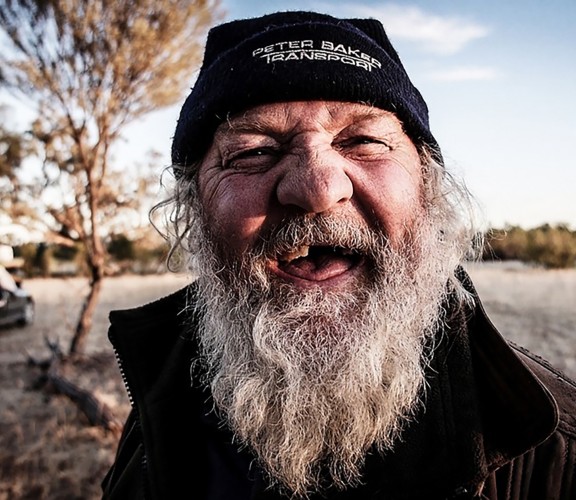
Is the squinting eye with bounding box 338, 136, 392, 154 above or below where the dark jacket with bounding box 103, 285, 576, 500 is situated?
above

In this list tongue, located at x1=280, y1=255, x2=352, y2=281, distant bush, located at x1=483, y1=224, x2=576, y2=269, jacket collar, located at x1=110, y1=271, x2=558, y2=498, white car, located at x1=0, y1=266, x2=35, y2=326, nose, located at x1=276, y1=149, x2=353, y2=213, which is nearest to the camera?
jacket collar, located at x1=110, y1=271, x2=558, y2=498

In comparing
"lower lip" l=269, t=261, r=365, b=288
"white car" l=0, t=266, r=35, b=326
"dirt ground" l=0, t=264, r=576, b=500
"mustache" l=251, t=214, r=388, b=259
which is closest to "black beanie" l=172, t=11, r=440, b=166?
"mustache" l=251, t=214, r=388, b=259

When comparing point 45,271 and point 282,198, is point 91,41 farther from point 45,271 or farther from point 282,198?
point 45,271

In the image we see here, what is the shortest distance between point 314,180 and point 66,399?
562cm

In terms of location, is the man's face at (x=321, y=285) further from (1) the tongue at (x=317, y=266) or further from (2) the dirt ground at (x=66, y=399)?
(2) the dirt ground at (x=66, y=399)

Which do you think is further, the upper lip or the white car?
the white car

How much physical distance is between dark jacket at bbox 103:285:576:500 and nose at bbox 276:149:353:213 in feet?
1.82

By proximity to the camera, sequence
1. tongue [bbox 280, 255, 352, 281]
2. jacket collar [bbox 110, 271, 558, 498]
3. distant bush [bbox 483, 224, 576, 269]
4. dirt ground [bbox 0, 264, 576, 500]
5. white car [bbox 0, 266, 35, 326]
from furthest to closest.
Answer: distant bush [bbox 483, 224, 576, 269] → white car [bbox 0, 266, 35, 326] → dirt ground [bbox 0, 264, 576, 500] → tongue [bbox 280, 255, 352, 281] → jacket collar [bbox 110, 271, 558, 498]

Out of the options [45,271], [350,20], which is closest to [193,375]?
[350,20]

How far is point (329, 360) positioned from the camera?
1378mm

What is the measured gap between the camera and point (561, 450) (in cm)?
121

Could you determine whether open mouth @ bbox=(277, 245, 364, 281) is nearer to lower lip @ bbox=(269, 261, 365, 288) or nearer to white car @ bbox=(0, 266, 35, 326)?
lower lip @ bbox=(269, 261, 365, 288)

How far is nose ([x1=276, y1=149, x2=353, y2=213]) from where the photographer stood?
1.34m

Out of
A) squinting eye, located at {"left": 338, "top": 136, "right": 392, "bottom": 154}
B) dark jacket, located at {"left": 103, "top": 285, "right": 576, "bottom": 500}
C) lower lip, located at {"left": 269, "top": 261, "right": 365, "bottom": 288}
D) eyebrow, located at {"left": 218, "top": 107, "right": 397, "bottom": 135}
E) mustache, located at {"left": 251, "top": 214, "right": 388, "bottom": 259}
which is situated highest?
eyebrow, located at {"left": 218, "top": 107, "right": 397, "bottom": 135}
